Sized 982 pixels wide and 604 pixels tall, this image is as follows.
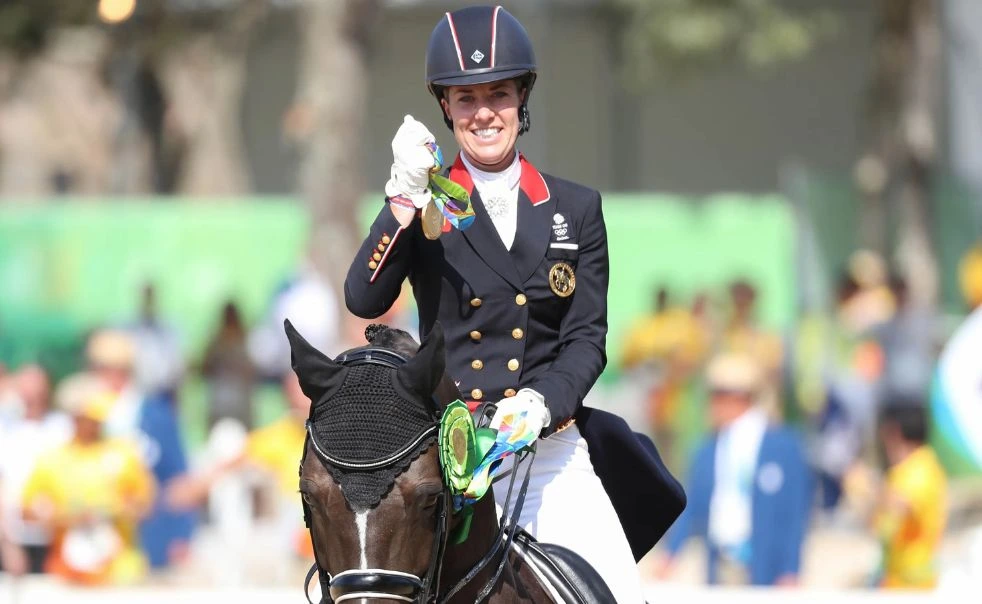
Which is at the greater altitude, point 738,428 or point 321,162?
point 321,162

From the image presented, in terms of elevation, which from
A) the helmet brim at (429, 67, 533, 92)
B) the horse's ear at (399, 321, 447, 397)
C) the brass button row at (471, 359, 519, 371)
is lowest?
the brass button row at (471, 359, 519, 371)

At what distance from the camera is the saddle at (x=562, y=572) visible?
153 inches

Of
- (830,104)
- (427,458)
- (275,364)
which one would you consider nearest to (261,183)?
(830,104)

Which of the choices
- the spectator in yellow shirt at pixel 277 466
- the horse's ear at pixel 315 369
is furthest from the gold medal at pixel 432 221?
the spectator in yellow shirt at pixel 277 466

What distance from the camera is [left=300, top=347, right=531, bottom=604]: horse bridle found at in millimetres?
3230

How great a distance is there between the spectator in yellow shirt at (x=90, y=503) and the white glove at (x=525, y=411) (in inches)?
251

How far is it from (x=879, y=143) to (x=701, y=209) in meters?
3.27

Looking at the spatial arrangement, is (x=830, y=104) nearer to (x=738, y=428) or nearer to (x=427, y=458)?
(x=738, y=428)

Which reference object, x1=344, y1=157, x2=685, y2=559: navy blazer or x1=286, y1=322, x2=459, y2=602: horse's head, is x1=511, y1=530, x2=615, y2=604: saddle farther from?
x1=286, y1=322, x2=459, y2=602: horse's head

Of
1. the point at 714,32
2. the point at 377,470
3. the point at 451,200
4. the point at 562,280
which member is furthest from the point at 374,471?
the point at 714,32

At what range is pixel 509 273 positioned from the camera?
3.96 meters

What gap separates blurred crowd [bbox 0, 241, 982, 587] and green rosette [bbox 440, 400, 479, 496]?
5770 millimetres

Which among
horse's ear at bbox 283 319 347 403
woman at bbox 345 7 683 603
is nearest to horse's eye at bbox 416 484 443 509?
horse's ear at bbox 283 319 347 403

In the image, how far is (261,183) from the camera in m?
29.8
